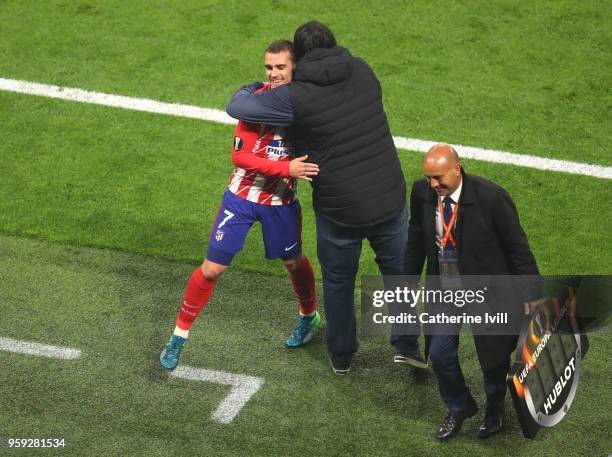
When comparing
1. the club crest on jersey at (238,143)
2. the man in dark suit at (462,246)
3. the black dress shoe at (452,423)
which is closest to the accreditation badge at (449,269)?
the man in dark suit at (462,246)

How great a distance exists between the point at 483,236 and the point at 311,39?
1.42 metres

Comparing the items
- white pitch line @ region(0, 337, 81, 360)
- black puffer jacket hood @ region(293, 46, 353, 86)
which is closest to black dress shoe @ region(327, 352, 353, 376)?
white pitch line @ region(0, 337, 81, 360)

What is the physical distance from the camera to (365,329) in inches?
285

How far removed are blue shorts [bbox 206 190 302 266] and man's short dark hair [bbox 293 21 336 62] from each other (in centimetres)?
102

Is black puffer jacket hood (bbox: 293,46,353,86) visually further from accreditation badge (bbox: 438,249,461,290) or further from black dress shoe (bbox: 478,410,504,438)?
black dress shoe (bbox: 478,410,504,438)

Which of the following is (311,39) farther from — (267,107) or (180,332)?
(180,332)

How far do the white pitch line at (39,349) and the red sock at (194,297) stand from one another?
76cm

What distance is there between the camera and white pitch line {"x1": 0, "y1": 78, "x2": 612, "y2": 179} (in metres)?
8.88

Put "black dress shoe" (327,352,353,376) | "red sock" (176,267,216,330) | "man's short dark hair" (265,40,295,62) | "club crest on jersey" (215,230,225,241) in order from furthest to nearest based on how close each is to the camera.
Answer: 1. "black dress shoe" (327,352,353,376)
2. "red sock" (176,267,216,330)
3. "club crest on jersey" (215,230,225,241)
4. "man's short dark hair" (265,40,295,62)

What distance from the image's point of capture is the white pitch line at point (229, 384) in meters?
6.41

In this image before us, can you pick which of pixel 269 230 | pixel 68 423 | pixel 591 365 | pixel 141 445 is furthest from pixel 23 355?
pixel 591 365

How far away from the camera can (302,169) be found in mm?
5980

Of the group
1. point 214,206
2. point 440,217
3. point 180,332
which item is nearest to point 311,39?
point 440,217

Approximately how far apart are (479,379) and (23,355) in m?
2.90
